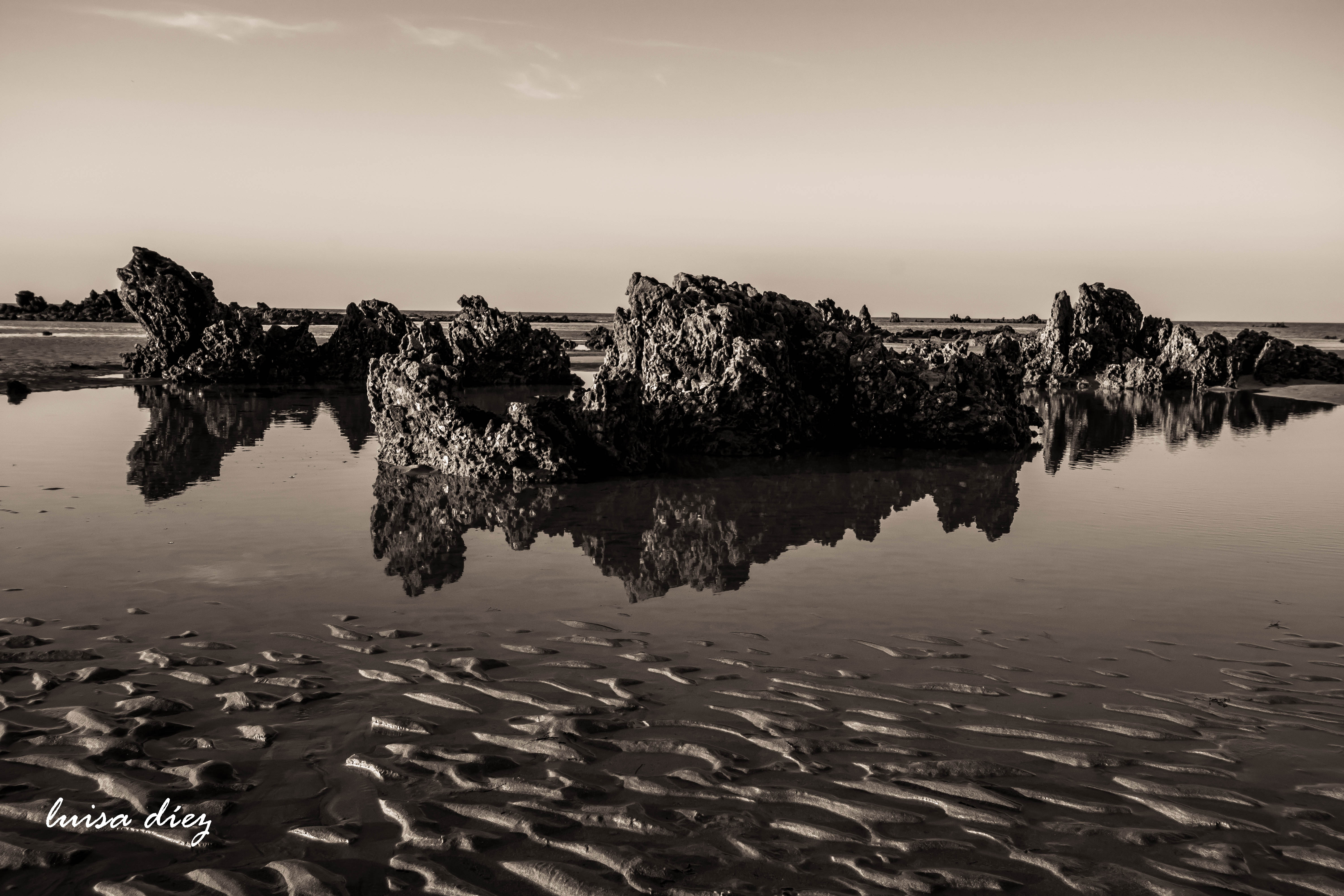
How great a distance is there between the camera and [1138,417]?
21.5m

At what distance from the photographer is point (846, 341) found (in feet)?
54.2

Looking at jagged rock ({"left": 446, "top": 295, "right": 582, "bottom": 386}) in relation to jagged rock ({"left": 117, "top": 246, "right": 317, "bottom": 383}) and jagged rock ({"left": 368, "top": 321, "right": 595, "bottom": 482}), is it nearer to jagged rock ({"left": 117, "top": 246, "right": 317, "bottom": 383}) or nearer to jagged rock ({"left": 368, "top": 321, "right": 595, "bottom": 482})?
jagged rock ({"left": 117, "top": 246, "right": 317, "bottom": 383})

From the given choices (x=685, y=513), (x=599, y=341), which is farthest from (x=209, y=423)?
(x=599, y=341)

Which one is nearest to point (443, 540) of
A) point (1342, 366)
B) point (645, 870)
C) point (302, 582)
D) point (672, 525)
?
point (302, 582)

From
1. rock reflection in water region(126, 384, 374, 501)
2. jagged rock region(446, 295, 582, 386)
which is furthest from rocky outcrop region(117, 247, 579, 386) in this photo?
rock reflection in water region(126, 384, 374, 501)

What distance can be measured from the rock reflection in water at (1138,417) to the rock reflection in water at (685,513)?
299 centimetres

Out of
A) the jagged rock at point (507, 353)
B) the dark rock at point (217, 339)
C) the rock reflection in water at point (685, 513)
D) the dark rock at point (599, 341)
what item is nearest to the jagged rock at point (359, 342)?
the dark rock at point (217, 339)

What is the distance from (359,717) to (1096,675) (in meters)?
4.11

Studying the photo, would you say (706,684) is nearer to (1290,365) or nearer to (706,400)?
(706,400)

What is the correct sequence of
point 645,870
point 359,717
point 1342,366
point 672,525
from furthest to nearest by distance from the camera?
point 1342,366 → point 672,525 → point 359,717 → point 645,870

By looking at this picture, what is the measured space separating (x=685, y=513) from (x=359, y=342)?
910 inches

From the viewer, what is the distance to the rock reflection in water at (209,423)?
38.1ft

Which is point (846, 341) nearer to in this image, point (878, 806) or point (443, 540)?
point (443, 540)

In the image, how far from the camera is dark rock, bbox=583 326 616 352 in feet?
152
